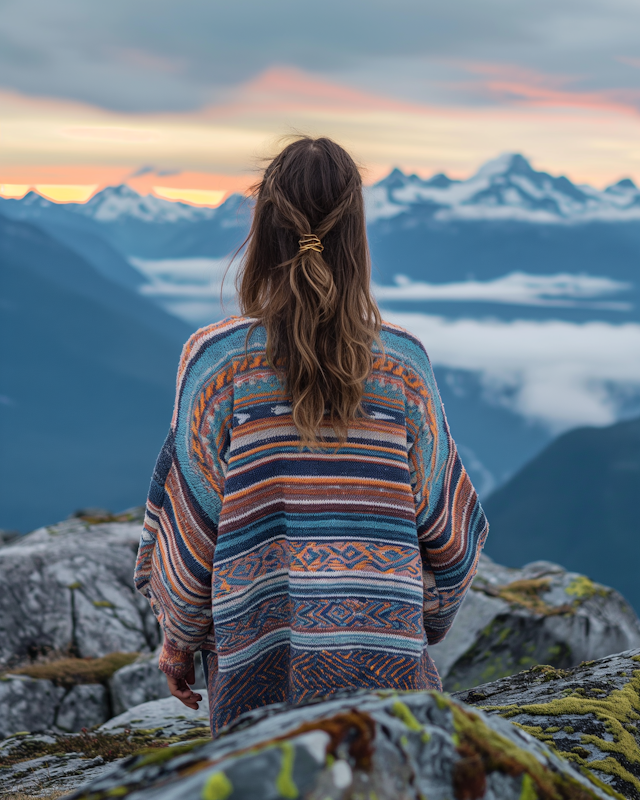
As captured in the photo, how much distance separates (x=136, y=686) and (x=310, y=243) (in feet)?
21.0

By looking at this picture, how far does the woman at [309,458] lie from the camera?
2.73 m

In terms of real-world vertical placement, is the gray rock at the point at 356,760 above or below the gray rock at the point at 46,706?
above

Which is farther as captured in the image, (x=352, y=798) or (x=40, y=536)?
(x=40, y=536)

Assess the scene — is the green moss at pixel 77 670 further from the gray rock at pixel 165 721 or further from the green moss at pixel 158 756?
the green moss at pixel 158 756

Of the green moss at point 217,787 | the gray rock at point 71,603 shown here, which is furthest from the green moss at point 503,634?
the green moss at point 217,787

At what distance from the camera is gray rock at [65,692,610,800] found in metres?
1.51

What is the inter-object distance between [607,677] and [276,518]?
2.27m

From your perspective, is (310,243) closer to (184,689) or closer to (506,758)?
(506,758)

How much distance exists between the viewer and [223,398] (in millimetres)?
2861

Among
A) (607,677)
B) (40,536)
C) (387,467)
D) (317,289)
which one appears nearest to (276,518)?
(387,467)

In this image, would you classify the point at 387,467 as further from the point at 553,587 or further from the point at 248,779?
the point at 553,587

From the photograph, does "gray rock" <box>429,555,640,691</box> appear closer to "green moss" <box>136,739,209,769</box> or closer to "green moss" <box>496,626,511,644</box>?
"green moss" <box>496,626,511,644</box>

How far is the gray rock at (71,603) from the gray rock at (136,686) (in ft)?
6.34

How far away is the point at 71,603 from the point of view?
9.82m
